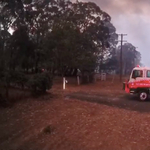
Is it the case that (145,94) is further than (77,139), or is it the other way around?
(145,94)

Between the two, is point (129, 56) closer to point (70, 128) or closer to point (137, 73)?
point (137, 73)

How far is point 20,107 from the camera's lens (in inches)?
552

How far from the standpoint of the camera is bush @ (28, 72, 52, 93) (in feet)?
49.2

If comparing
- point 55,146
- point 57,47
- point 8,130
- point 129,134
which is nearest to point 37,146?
point 55,146

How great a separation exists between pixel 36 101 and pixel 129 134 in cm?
654

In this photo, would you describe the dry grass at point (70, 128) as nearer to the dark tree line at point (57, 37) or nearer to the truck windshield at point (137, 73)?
the truck windshield at point (137, 73)

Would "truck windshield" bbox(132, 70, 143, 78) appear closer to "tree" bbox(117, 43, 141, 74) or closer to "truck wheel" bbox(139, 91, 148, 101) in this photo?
"truck wheel" bbox(139, 91, 148, 101)

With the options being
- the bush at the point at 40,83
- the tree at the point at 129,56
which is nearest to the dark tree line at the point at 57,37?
the bush at the point at 40,83

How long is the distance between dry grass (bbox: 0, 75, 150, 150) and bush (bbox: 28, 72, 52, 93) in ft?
4.28

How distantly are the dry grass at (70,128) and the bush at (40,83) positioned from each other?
130 centimetres

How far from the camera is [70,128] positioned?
10414 mm

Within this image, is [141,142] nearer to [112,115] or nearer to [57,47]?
[112,115]

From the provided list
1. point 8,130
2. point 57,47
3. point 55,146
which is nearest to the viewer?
point 55,146

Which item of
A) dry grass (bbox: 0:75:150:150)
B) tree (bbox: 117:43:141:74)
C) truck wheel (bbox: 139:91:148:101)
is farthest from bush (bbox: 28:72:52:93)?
tree (bbox: 117:43:141:74)
